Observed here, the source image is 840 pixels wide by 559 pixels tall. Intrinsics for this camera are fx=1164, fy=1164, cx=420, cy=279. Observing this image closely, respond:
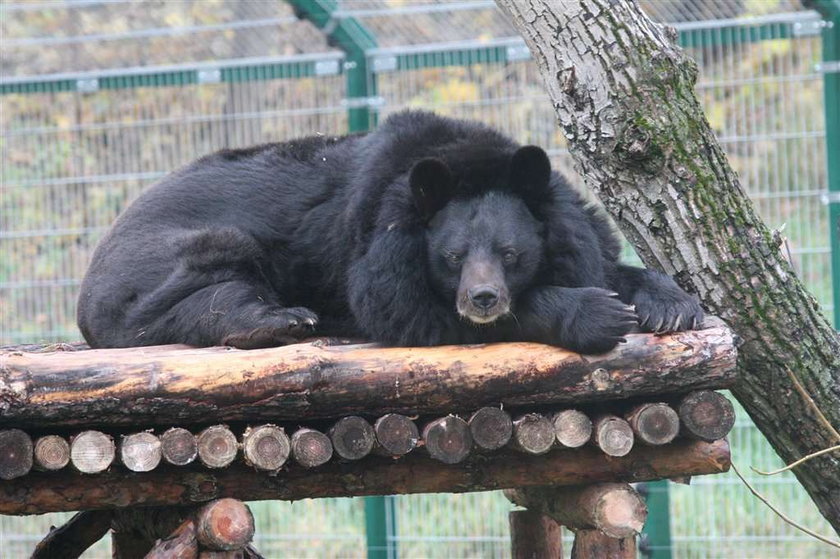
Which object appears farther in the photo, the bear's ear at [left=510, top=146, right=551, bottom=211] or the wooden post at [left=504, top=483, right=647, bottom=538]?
the bear's ear at [left=510, top=146, right=551, bottom=211]

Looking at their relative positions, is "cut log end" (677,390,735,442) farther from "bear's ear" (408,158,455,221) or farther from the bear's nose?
"bear's ear" (408,158,455,221)

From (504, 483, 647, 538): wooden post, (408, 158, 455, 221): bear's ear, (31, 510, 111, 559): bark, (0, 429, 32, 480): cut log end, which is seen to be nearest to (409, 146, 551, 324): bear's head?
(408, 158, 455, 221): bear's ear

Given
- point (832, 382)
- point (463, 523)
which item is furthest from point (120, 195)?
point (832, 382)

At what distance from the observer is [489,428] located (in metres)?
4.03

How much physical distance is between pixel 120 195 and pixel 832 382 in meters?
4.78

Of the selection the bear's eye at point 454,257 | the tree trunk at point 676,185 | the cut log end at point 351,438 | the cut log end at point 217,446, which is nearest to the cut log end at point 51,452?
the cut log end at point 217,446

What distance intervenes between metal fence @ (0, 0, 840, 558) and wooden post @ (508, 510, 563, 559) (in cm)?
170

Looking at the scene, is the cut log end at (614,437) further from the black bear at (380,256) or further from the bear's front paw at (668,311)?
the bear's front paw at (668,311)

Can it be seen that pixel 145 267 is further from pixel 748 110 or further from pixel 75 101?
pixel 748 110

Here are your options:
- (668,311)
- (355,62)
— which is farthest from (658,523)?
(355,62)

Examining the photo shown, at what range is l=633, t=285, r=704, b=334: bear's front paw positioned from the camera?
4.28m

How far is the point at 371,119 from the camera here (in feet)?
24.3

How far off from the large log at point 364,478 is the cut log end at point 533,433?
233 millimetres

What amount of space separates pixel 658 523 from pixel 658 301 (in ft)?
9.49
